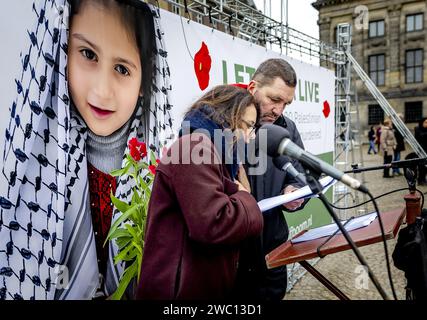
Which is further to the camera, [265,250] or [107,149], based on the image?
[107,149]

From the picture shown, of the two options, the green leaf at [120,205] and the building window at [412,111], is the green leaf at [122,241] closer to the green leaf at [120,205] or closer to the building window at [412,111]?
the green leaf at [120,205]

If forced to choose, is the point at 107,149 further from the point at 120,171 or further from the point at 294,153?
the point at 294,153

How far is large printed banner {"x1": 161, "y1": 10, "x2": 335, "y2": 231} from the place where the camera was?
8.08 ft

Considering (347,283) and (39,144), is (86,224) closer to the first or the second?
(39,144)

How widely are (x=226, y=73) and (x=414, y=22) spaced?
25.8 metres

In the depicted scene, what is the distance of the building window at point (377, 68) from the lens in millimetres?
25297

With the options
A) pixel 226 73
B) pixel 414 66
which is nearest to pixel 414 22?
pixel 414 66

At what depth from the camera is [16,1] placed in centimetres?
158

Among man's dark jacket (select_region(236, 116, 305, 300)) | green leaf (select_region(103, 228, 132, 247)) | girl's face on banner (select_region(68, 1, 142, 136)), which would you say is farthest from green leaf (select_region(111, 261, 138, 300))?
girl's face on banner (select_region(68, 1, 142, 136))

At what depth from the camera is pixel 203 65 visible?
2.69 meters

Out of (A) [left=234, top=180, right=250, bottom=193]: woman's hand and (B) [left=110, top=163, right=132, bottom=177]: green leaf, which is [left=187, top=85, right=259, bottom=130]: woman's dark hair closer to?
(A) [left=234, top=180, right=250, bottom=193]: woman's hand

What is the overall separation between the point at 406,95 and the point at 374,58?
3.60 meters
